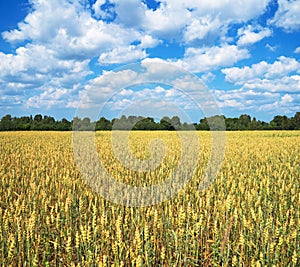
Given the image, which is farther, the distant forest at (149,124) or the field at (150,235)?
the distant forest at (149,124)

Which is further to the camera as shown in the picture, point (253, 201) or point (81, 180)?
point (81, 180)

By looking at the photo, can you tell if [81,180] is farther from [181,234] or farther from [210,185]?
[181,234]

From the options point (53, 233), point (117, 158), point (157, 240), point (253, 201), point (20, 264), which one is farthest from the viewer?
point (117, 158)

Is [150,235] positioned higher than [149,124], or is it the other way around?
[149,124]

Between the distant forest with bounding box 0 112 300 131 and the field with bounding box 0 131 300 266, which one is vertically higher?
the distant forest with bounding box 0 112 300 131

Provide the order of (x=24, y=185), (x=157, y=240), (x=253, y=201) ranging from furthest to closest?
(x=24, y=185) → (x=253, y=201) → (x=157, y=240)

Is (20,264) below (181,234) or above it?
below

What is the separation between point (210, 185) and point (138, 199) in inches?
67.5

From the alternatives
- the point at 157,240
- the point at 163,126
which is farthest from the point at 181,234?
the point at 163,126

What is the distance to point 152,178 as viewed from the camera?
6820mm

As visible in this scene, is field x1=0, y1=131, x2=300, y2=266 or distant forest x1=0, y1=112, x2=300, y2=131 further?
distant forest x1=0, y1=112, x2=300, y2=131

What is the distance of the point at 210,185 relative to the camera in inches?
238

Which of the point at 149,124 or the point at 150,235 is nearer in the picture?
Result: the point at 150,235

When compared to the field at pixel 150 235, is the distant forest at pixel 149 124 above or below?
above
